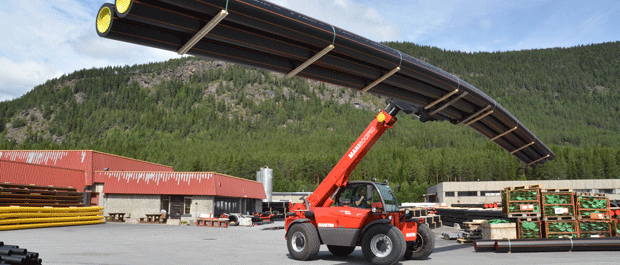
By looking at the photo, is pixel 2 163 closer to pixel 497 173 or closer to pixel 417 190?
pixel 417 190

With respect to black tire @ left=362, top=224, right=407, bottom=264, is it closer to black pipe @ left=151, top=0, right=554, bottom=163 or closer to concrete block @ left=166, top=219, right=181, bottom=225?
black pipe @ left=151, top=0, right=554, bottom=163

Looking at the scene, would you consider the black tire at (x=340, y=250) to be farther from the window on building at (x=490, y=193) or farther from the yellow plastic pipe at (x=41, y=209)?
the window on building at (x=490, y=193)

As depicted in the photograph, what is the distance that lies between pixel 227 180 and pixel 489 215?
28.5 m

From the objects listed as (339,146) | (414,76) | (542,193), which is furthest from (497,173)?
(414,76)

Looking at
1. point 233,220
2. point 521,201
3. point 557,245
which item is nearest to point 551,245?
point 557,245

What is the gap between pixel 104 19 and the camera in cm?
800

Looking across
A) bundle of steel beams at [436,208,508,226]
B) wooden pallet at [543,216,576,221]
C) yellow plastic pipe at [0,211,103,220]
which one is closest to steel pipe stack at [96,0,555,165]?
wooden pallet at [543,216,576,221]

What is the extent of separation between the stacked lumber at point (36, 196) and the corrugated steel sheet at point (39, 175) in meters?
4.16

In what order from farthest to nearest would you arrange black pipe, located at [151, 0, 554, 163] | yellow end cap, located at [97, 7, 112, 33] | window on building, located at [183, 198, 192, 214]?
window on building, located at [183, 198, 192, 214], black pipe, located at [151, 0, 554, 163], yellow end cap, located at [97, 7, 112, 33]

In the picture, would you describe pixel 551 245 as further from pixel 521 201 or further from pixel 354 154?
pixel 354 154

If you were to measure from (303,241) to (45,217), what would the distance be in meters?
23.7

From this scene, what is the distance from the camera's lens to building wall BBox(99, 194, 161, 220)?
42562mm

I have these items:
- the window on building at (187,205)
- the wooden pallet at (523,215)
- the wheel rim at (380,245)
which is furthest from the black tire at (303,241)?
the window on building at (187,205)

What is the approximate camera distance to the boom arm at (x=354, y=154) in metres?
13.6
